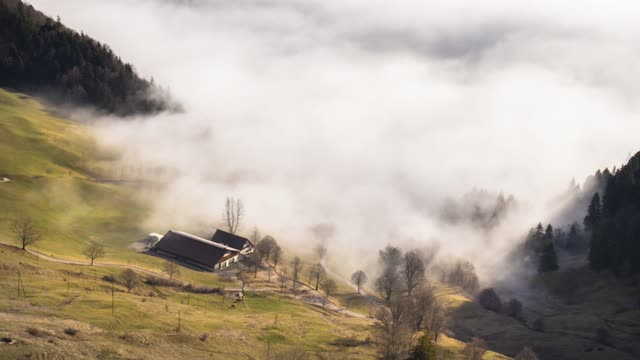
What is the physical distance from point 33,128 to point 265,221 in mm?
93307

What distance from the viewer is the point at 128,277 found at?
10938 centimetres

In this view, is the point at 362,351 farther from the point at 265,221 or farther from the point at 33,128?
the point at 33,128

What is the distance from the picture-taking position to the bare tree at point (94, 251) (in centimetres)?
12370

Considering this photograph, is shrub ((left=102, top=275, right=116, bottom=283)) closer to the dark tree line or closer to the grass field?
the grass field

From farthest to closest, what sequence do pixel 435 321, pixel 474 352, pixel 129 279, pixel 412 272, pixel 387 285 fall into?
pixel 412 272 → pixel 387 285 → pixel 435 321 → pixel 129 279 → pixel 474 352

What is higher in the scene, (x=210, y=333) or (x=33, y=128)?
(x=33, y=128)

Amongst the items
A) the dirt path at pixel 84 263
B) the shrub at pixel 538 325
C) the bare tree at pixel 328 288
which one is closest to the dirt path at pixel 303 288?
the dirt path at pixel 84 263

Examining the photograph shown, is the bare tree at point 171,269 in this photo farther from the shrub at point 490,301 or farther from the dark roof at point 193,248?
the shrub at point 490,301

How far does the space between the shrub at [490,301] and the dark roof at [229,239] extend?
77.8 metres

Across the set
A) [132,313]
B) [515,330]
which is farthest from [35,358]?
[515,330]

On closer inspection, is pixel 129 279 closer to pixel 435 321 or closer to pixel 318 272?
pixel 318 272

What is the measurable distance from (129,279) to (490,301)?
4452 inches

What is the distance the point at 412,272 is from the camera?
168 meters

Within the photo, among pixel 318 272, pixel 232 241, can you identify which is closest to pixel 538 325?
pixel 318 272
